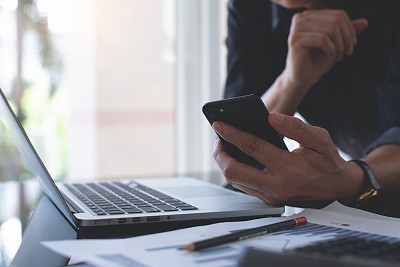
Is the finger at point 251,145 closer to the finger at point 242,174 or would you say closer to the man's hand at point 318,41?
the finger at point 242,174

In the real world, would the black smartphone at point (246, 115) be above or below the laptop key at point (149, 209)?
above

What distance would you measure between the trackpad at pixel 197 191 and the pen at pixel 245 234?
0.77 feet

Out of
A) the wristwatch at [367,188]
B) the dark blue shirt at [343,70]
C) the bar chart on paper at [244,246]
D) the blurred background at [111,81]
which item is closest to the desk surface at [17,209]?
the wristwatch at [367,188]

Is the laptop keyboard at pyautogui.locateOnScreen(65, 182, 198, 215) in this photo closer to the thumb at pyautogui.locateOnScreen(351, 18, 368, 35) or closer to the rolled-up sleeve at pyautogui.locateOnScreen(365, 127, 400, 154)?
the rolled-up sleeve at pyautogui.locateOnScreen(365, 127, 400, 154)

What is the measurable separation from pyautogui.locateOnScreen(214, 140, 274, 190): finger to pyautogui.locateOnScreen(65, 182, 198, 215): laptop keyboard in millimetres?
60

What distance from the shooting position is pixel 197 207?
0.64m

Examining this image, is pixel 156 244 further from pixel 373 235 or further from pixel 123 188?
pixel 123 188

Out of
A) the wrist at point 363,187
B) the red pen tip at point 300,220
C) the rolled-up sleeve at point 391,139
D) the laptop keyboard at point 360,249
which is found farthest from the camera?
the rolled-up sleeve at point 391,139

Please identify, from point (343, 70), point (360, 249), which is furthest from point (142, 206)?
point (343, 70)

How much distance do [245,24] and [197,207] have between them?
2.65ft

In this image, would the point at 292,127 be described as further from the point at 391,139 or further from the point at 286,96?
the point at 286,96

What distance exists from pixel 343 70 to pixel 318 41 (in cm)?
20

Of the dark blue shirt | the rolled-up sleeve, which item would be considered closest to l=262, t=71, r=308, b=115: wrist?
the dark blue shirt

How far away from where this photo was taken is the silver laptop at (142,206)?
568mm
